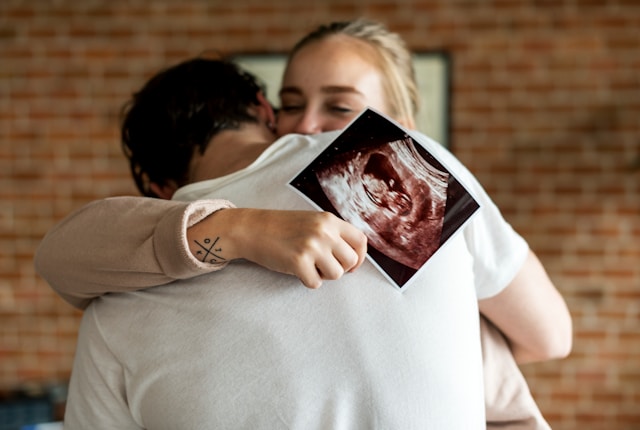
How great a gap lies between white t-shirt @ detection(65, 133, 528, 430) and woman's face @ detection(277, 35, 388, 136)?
0.46 meters

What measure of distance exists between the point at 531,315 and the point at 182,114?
0.62 metres

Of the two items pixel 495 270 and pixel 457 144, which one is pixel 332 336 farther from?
pixel 457 144

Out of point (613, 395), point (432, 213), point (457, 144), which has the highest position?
point (432, 213)

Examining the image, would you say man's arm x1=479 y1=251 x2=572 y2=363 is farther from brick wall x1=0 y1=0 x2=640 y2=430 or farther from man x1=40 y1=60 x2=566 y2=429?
brick wall x1=0 y1=0 x2=640 y2=430

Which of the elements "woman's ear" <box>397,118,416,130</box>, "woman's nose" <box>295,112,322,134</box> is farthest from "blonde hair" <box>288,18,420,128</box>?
"woman's nose" <box>295,112,322,134</box>

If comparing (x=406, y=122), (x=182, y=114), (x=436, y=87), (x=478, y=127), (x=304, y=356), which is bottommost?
(x=478, y=127)

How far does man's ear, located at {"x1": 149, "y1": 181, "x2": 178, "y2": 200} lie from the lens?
117 centimetres

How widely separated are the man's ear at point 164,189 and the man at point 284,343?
0.18 m

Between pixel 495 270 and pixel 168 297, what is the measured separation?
461 mm

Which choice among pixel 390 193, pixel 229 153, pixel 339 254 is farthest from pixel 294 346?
pixel 229 153

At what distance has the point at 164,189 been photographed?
3.90ft

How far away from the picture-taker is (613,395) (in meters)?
3.29

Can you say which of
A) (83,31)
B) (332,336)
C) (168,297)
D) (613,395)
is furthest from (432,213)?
(83,31)

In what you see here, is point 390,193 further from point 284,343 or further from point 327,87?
point 327,87
